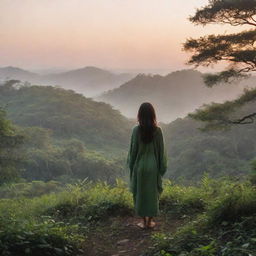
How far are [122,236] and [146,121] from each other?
1635 mm

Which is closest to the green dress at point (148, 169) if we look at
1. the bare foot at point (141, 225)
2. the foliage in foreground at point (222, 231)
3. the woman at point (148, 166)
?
the woman at point (148, 166)

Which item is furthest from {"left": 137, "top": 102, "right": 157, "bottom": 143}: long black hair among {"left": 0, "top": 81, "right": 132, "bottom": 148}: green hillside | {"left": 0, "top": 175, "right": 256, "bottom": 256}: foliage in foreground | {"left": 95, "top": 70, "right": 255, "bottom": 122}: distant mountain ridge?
{"left": 95, "top": 70, "right": 255, "bottom": 122}: distant mountain ridge

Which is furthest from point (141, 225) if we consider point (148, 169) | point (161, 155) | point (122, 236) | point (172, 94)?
point (172, 94)

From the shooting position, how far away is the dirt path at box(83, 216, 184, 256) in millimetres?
4468

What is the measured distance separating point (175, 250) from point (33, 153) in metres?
33.6

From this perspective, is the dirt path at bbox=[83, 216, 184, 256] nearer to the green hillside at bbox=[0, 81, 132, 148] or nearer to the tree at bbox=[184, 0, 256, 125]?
the tree at bbox=[184, 0, 256, 125]

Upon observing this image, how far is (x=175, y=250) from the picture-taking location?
11.4ft

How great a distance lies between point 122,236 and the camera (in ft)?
16.5

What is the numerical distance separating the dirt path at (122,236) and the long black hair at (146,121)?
1288 millimetres

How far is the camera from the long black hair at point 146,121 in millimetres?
4730

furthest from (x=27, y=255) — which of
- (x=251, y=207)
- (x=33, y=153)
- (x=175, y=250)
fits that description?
(x=33, y=153)

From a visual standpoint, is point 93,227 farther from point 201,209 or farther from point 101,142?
point 101,142

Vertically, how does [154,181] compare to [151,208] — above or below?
above

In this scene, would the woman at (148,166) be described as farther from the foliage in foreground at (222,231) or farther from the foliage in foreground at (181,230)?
the foliage in foreground at (222,231)
